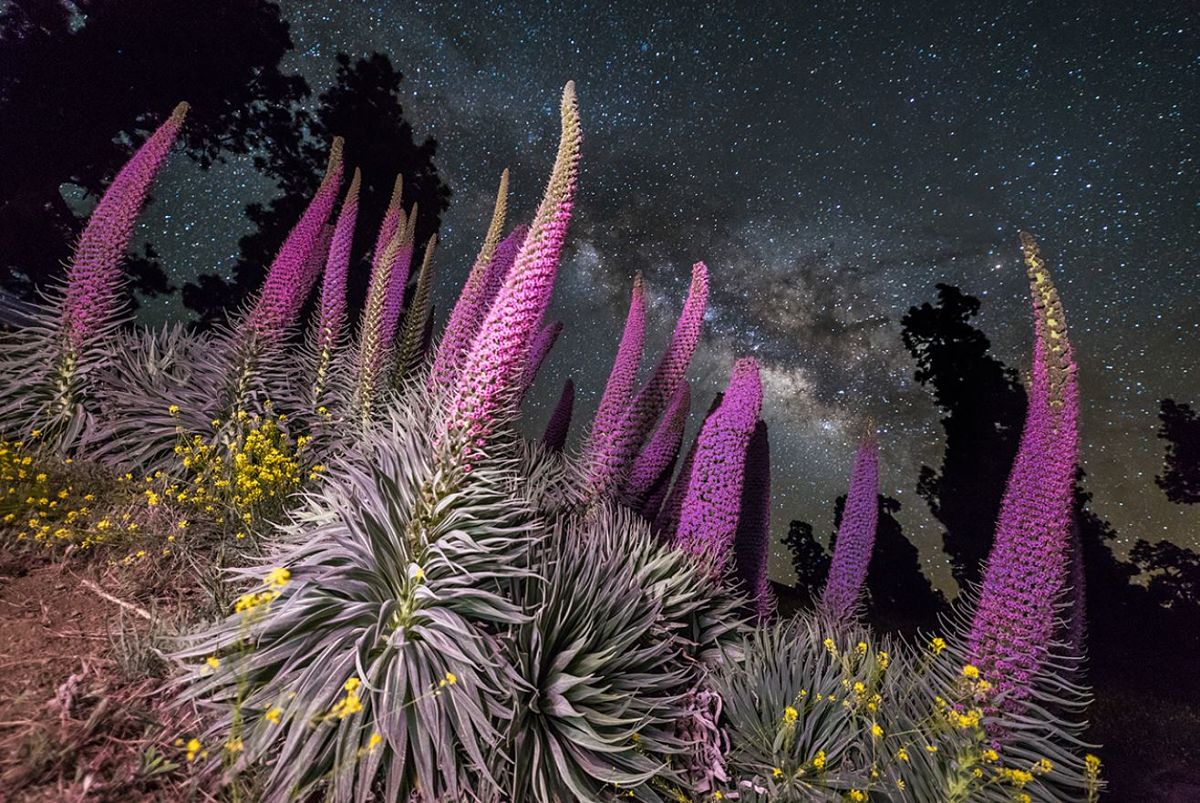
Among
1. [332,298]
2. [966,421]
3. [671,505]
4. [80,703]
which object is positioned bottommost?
[80,703]

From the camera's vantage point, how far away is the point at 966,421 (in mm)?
8656

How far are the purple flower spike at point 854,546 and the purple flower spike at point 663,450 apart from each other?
1.64 metres

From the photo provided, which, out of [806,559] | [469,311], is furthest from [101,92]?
[806,559]

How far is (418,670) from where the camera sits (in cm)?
179

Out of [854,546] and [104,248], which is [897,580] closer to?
[854,546]

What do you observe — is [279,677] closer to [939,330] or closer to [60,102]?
[939,330]

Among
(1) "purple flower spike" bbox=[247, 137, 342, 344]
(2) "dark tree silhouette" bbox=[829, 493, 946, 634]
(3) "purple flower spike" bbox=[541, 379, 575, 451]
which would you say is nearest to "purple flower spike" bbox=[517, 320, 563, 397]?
(3) "purple flower spike" bbox=[541, 379, 575, 451]

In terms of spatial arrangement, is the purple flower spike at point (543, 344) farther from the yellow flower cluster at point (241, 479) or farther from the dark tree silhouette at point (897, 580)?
the dark tree silhouette at point (897, 580)

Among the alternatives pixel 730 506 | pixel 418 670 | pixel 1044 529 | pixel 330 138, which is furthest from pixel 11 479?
pixel 330 138

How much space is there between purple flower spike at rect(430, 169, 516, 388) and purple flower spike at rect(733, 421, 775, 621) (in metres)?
2.32

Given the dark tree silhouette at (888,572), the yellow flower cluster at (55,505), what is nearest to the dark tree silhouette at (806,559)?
the dark tree silhouette at (888,572)

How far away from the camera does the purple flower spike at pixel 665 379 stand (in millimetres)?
3906

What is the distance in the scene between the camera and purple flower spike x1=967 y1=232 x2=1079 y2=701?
2.22 m

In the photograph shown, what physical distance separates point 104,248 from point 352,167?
23.7 feet
